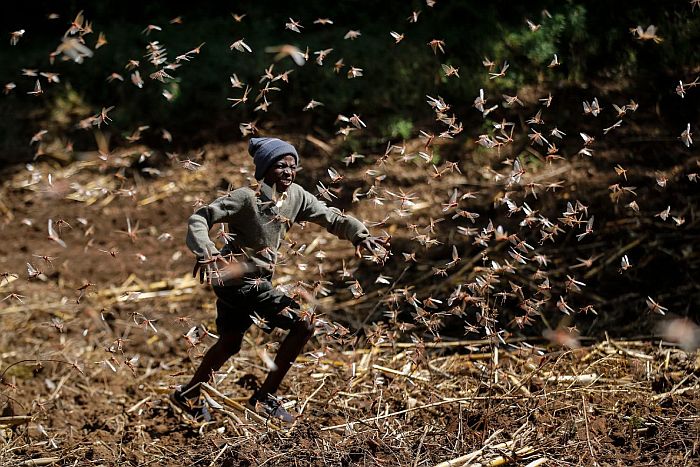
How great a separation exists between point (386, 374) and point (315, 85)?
4272 mm

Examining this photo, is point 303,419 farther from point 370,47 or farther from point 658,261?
point 370,47

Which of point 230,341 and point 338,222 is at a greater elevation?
point 338,222

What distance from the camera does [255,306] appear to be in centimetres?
349

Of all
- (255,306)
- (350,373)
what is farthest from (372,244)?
(350,373)

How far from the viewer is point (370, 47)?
788 cm

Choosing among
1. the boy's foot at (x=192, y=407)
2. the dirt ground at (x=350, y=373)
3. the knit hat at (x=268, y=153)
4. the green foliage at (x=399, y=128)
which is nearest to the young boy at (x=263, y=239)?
the knit hat at (x=268, y=153)

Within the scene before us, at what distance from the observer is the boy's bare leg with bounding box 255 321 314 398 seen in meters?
3.49

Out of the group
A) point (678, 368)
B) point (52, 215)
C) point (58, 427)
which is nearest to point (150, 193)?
point (52, 215)

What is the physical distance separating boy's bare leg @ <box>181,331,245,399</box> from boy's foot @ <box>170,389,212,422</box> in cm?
4

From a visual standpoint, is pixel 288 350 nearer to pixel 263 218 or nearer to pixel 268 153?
pixel 263 218

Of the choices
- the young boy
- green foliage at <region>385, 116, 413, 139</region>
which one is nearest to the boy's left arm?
the young boy

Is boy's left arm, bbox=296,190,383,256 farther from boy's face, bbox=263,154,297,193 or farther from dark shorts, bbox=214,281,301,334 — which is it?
dark shorts, bbox=214,281,301,334

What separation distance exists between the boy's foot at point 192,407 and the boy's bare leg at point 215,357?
1.7 inches

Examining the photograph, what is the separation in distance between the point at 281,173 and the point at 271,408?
1141 millimetres
